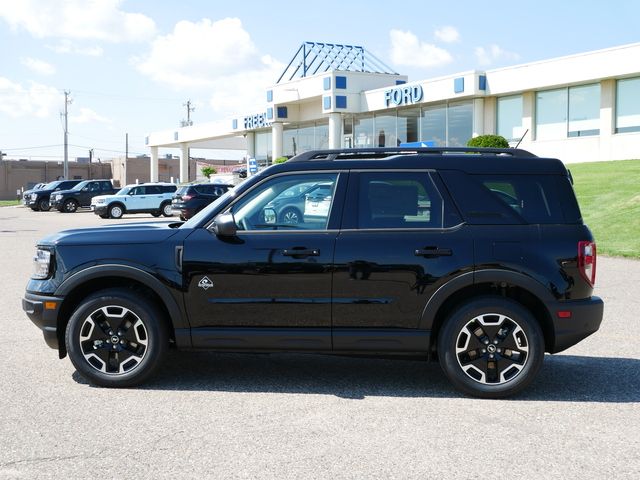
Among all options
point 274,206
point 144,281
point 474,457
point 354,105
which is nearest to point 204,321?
point 144,281

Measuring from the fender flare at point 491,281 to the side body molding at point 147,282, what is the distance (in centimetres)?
191

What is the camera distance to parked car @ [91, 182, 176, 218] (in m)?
36.7

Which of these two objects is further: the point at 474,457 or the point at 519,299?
the point at 519,299

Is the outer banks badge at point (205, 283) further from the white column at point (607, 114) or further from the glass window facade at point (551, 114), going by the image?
the glass window facade at point (551, 114)

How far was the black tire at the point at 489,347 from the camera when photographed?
5.87 metres

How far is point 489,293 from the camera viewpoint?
6.05 meters

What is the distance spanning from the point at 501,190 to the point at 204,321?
2.57 metres

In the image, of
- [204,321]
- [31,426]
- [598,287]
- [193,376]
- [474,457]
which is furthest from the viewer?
[598,287]

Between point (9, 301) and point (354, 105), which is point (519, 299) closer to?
point (9, 301)

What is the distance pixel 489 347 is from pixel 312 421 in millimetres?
1558

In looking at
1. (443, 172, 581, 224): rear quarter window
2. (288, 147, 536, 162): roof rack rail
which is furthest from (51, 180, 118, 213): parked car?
(443, 172, 581, 224): rear quarter window

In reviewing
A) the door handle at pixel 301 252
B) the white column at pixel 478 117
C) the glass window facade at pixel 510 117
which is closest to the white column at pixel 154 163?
the white column at pixel 478 117

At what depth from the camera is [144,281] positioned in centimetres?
603

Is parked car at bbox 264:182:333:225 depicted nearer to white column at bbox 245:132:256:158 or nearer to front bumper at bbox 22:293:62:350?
front bumper at bbox 22:293:62:350
